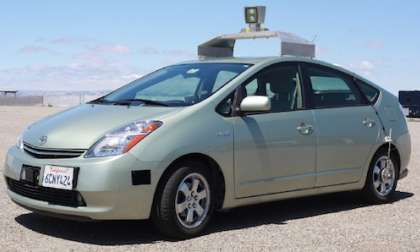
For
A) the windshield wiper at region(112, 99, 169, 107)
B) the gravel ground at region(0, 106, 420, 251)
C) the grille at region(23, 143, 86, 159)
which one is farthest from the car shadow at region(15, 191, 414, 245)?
the windshield wiper at region(112, 99, 169, 107)

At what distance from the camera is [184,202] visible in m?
6.00

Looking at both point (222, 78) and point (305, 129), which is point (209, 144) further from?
point (305, 129)

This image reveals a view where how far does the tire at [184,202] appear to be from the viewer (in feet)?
19.1

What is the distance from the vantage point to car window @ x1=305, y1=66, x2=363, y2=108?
741 centimetres

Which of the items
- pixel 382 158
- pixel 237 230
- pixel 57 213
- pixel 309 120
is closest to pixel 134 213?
pixel 57 213

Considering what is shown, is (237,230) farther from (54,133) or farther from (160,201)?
(54,133)

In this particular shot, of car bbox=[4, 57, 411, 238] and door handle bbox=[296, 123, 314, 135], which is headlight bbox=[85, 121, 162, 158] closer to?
car bbox=[4, 57, 411, 238]

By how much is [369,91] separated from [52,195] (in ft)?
13.3

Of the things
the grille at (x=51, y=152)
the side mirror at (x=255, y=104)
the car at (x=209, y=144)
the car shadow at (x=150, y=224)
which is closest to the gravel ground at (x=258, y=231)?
the car shadow at (x=150, y=224)

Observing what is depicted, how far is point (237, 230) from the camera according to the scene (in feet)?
21.2

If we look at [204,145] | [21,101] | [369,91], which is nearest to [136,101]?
[204,145]

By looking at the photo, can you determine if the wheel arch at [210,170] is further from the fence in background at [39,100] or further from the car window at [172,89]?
the fence in background at [39,100]

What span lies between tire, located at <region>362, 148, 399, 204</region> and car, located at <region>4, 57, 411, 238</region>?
2 cm

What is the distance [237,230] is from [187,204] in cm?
68
